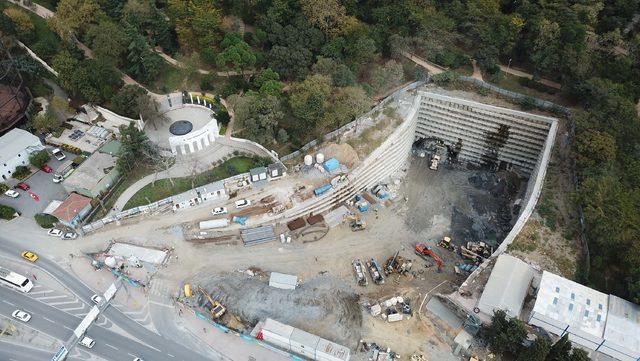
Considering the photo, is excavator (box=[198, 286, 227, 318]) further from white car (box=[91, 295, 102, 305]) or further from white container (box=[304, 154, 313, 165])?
white container (box=[304, 154, 313, 165])

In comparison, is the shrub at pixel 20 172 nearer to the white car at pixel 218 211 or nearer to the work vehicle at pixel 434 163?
the white car at pixel 218 211

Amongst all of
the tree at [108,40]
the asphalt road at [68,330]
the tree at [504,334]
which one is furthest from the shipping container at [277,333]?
the tree at [108,40]

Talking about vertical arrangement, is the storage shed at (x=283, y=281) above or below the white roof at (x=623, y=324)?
below

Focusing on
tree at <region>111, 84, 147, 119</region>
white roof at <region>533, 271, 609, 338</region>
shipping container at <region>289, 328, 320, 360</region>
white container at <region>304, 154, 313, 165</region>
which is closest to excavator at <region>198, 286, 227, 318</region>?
shipping container at <region>289, 328, 320, 360</region>

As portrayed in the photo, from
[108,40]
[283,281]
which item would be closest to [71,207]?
[108,40]

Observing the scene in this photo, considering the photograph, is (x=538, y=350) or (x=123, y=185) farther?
Result: (x=123, y=185)

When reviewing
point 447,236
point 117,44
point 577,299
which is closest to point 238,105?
point 117,44

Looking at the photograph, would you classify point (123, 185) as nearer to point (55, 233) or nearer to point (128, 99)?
point (55, 233)
